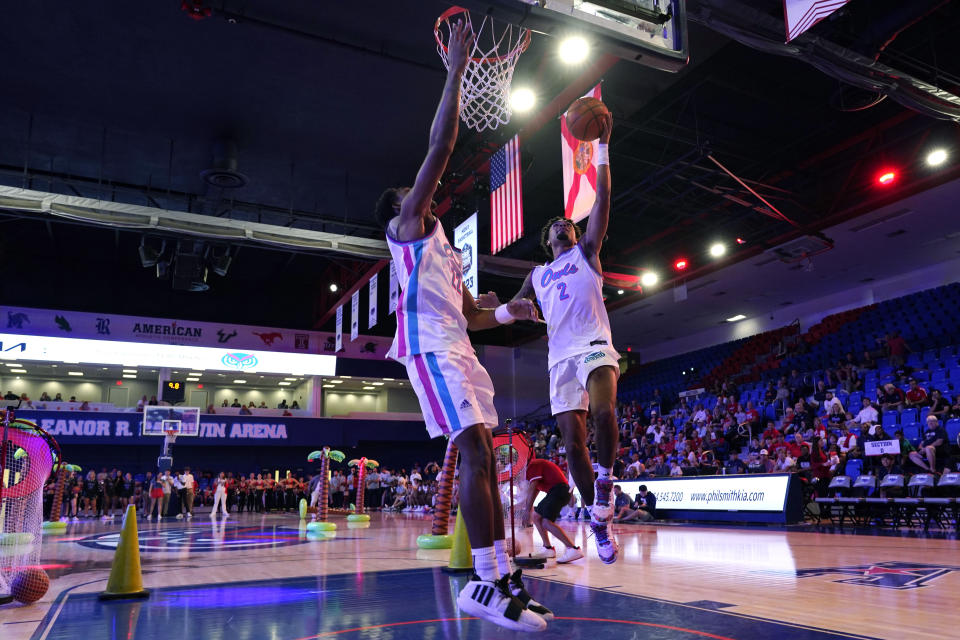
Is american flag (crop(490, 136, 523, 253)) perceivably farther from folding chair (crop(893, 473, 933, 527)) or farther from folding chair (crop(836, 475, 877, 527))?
folding chair (crop(893, 473, 933, 527))

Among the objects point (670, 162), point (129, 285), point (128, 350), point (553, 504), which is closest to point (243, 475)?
point (128, 350)

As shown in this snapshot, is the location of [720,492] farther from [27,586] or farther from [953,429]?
[27,586]

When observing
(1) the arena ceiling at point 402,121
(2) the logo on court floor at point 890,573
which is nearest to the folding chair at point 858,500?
(2) the logo on court floor at point 890,573

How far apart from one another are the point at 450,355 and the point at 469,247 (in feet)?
32.7

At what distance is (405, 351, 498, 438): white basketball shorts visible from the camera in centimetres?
318

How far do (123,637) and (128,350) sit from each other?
24845mm

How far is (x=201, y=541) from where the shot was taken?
1009cm

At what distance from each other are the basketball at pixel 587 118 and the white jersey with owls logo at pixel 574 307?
86 centimetres

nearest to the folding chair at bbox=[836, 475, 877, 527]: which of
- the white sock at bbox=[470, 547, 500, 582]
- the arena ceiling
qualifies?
the arena ceiling

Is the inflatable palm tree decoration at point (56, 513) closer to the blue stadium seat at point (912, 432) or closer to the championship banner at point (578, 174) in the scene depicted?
the championship banner at point (578, 174)

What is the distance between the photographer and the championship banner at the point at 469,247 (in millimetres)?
12953

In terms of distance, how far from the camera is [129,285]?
26.9 m

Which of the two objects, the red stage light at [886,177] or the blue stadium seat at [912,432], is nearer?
the blue stadium seat at [912,432]

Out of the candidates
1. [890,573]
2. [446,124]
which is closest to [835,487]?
[890,573]
